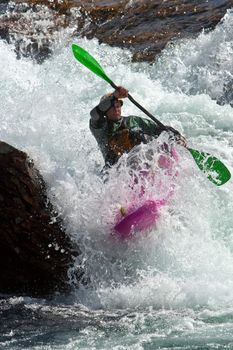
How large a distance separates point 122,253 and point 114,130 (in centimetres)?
131

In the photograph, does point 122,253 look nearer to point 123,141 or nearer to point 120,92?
point 123,141

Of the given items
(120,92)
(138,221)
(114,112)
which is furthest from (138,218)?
(120,92)

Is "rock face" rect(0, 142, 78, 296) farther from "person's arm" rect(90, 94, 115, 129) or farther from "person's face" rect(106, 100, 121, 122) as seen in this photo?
"person's face" rect(106, 100, 121, 122)

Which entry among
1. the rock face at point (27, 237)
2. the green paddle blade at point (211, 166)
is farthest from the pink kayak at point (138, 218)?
the green paddle blade at point (211, 166)

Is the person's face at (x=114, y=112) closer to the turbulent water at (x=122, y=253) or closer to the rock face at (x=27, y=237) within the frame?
the turbulent water at (x=122, y=253)

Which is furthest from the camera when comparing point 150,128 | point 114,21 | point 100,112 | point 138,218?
point 114,21

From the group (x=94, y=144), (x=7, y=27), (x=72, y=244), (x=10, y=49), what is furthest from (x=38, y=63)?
(x=72, y=244)

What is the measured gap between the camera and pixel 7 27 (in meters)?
15.5

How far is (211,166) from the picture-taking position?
729 centimetres

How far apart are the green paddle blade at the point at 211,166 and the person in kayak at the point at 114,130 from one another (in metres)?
0.20

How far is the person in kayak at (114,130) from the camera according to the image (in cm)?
→ 711

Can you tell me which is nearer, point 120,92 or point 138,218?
point 138,218

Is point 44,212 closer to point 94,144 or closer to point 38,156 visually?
point 38,156

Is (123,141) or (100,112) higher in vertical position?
(100,112)
